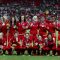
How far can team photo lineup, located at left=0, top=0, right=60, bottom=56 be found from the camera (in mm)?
7270

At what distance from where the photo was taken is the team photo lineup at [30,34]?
727cm

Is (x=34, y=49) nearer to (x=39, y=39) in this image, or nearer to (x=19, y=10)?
(x=39, y=39)

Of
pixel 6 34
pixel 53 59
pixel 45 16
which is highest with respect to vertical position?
pixel 45 16

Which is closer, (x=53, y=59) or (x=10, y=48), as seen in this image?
(x=53, y=59)

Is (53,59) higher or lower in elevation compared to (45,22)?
lower

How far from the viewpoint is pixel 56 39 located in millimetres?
7277

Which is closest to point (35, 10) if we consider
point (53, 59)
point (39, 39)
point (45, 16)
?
point (45, 16)

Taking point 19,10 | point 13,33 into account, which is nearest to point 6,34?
point 13,33

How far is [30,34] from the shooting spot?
735cm

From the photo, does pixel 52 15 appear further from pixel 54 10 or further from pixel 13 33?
pixel 13 33

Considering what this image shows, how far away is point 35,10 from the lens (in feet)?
24.8

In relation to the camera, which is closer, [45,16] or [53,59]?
[53,59]

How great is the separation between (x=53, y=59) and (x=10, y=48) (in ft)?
5.01

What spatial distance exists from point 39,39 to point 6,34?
3.08ft
